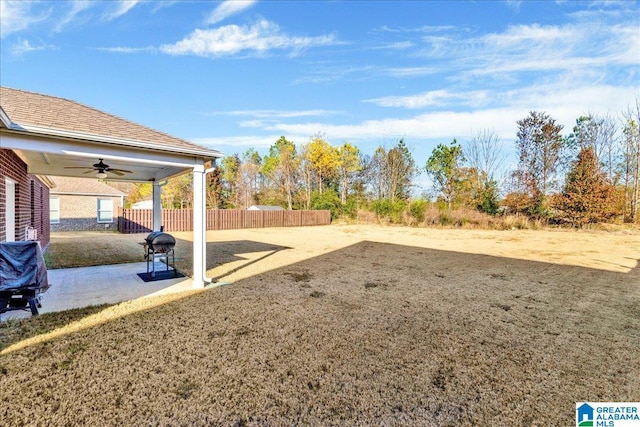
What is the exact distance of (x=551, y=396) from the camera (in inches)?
96.3

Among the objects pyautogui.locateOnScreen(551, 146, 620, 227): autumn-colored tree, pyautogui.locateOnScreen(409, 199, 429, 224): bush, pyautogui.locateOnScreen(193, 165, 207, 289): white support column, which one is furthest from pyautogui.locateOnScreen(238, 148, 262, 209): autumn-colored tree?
pyautogui.locateOnScreen(193, 165, 207, 289): white support column

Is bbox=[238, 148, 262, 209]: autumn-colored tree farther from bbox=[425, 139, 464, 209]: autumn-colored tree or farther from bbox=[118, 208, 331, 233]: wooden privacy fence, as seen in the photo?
bbox=[425, 139, 464, 209]: autumn-colored tree

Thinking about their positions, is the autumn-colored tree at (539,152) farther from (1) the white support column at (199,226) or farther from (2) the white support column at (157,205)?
(1) the white support column at (199,226)

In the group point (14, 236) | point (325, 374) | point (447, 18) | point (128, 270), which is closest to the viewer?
point (325, 374)

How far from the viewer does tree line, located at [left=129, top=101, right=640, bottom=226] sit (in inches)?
770

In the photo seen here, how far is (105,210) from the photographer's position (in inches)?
734

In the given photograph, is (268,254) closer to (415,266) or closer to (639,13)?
(415,266)

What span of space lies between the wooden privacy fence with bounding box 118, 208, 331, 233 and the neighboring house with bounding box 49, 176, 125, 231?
4.96 ft

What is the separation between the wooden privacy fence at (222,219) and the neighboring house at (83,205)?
1.51 m

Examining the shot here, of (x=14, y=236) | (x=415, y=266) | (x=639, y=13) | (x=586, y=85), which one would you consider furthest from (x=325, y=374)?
(x=586, y=85)

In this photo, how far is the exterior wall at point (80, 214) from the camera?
17406 millimetres

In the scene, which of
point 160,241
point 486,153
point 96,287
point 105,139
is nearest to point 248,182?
point 486,153

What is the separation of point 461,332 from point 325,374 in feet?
6.52

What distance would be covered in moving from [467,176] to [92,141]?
27227 mm
